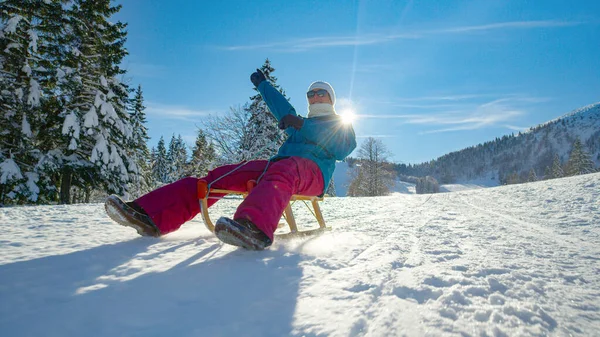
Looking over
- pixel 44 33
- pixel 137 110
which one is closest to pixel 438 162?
pixel 137 110

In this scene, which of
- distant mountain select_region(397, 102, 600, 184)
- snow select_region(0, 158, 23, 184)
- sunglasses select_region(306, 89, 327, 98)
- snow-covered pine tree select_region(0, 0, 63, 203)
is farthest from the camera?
distant mountain select_region(397, 102, 600, 184)

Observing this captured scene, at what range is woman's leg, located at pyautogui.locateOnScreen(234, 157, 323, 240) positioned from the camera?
1.78m

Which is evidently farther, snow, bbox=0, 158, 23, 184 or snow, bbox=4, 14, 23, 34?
snow, bbox=4, 14, 23, 34

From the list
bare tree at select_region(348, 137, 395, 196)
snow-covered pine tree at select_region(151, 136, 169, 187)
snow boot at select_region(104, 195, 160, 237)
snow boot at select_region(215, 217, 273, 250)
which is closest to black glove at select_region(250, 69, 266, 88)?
snow boot at select_region(104, 195, 160, 237)

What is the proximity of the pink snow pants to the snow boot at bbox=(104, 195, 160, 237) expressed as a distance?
4 cm

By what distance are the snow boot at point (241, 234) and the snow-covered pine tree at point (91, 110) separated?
12.6m

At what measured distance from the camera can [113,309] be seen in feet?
3.21

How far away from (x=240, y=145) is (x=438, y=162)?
154m

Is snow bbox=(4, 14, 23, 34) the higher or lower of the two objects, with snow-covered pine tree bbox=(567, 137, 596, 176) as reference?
higher

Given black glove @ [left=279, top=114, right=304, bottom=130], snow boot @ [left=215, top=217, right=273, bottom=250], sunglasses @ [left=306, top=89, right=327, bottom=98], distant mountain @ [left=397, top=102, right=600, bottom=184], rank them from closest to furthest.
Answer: snow boot @ [left=215, top=217, right=273, bottom=250], black glove @ [left=279, top=114, right=304, bottom=130], sunglasses @ [left=306, top=89, right=327, bottom=98], distant mountain @ [left=397, top=102, right=600, bottom=184]

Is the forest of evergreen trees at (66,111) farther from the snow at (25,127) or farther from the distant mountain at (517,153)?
the distant mountain at (517,153)

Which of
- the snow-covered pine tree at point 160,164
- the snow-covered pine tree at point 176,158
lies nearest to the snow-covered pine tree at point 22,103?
the snow-covered pine tree at point 176,158

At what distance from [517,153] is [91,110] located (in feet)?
528

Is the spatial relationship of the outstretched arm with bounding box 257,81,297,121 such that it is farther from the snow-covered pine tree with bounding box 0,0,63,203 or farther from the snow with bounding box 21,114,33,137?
the snow with bounding box 21,114,33,137
